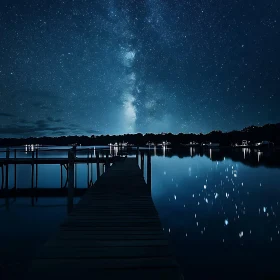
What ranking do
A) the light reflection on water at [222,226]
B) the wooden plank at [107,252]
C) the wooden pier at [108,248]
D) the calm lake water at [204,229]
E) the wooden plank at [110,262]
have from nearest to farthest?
the wooden pier at [108,248]
the wooden plank at [110,262]
the wooden plank at [107,252]
the calm lake water at [204,229]
the light reflection on water at [222,226]

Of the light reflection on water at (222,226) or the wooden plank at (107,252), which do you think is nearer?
the wooden plank at (107,252)

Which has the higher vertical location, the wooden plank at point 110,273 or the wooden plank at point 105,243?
the wooden plank at point 105,243

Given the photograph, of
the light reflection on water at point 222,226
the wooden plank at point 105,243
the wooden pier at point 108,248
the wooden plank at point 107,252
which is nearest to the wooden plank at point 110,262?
the wooden pier at point 108,248

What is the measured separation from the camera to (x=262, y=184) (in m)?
24.1

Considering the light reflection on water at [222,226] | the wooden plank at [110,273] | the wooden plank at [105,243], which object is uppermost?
the wooden plank at [105,243]

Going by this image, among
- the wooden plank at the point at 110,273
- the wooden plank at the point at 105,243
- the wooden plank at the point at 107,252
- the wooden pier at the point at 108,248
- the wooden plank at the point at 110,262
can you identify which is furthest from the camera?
the wooden plank at the point at 105,243

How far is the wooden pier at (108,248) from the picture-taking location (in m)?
2.84

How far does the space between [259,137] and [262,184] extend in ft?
513

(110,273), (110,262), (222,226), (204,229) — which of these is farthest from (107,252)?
(222,226)

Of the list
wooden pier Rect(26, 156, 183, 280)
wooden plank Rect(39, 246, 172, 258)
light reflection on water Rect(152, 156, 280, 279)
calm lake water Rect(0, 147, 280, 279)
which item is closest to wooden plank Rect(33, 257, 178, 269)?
wooden pier Rect(26, 156, 183, 280)

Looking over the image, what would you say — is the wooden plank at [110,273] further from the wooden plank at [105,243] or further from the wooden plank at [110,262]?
the wooden plank at [105,243]

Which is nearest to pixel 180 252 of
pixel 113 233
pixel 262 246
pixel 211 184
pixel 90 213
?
pixel 262 246

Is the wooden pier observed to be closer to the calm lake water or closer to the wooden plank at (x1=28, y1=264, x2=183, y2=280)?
the wooden plank at (x1=28, y1=264, x2=183, y2=280)

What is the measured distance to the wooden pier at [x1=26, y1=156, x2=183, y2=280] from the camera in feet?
9.32
